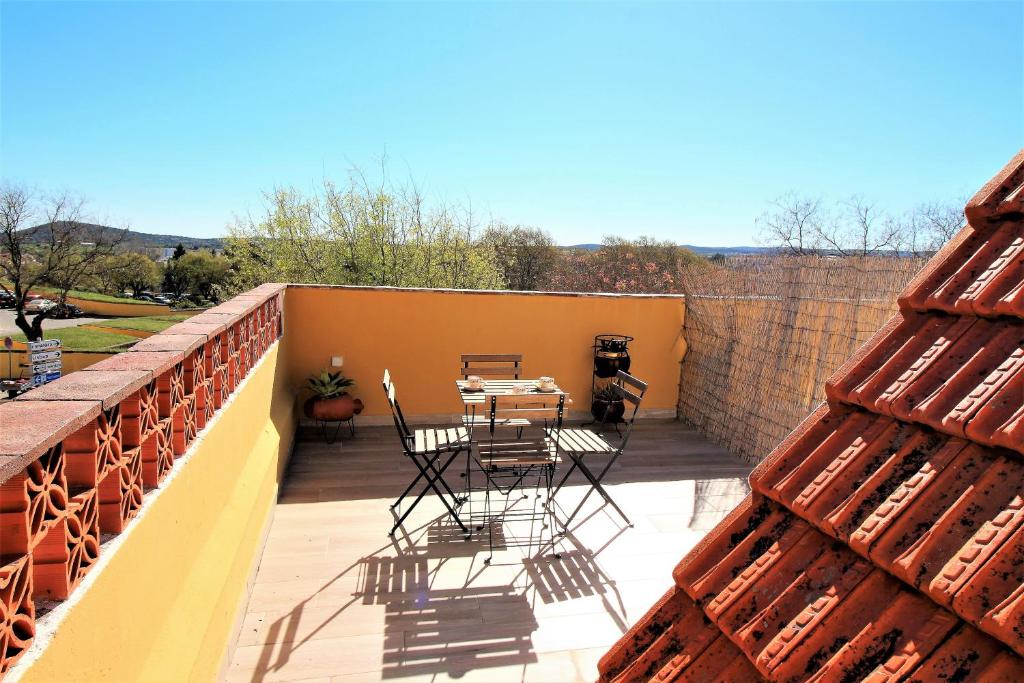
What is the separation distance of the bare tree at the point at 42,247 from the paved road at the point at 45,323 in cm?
30

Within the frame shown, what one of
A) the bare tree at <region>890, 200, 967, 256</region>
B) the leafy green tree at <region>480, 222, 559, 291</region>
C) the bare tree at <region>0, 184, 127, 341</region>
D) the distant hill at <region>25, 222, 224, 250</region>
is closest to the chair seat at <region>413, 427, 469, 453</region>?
the distant hill at <region>25, 222, 224, 250</region>

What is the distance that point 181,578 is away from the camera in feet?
7.25

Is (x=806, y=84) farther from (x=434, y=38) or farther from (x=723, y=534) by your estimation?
(x=723, y=534)

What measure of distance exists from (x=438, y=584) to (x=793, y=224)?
58.7 feet

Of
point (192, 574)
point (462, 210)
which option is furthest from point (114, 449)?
point (462, 210)

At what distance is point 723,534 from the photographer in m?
0.99

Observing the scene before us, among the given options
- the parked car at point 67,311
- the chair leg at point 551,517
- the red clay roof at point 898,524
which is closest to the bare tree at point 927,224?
the chair leg at point 551,517

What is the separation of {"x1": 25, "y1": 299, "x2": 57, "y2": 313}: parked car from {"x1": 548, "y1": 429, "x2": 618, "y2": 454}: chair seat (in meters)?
24.4

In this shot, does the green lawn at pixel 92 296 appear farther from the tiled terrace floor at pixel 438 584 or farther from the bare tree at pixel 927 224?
the bare tree at pixel 927 224

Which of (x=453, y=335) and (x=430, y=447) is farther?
(x=453, y=335)

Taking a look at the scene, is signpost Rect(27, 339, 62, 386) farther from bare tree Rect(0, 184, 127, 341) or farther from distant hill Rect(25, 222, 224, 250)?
bare tree Rect(0, 184, 127, 341)

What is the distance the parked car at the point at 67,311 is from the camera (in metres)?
22.6

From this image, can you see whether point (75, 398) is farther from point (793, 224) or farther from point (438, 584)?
point (793, 224)

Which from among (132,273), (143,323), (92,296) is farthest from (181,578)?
(92,296)
